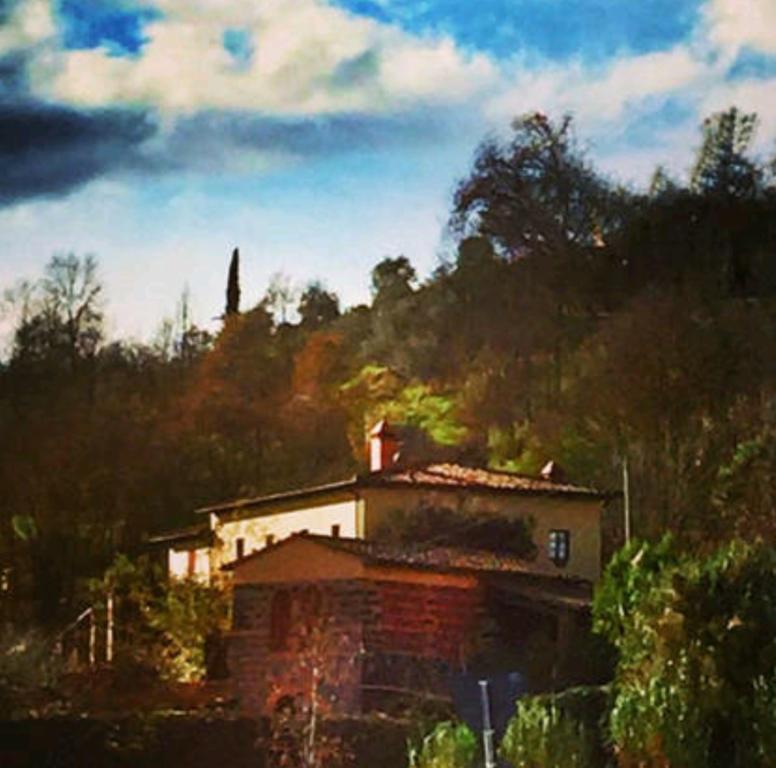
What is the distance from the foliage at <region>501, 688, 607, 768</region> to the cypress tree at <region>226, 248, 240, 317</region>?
166 cm

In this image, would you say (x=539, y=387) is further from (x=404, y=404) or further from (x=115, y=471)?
(x=115, y=471)

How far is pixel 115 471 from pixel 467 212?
145 cm

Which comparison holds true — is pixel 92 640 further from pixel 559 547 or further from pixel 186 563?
pixel 559 547

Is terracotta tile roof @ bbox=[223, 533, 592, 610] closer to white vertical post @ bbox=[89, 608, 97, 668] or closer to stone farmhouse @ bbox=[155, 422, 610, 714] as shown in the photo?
stone farmhouse @ bbox=[155, 422, 610, 714]

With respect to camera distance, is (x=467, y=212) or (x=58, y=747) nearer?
(x=58, y=747)

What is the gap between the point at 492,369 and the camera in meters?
6.87

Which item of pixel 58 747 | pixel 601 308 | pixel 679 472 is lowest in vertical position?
pixel 58 747

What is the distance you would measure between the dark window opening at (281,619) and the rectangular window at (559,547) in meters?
0.91

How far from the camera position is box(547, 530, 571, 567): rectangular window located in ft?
23.4

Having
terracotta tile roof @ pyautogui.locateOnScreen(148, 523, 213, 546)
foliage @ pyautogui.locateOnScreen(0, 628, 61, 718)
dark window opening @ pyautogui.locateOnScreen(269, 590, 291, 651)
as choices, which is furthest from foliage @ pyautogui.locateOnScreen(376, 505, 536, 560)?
foliage @ pyautogui.locateOnScreen(0, 628, 61, 718)

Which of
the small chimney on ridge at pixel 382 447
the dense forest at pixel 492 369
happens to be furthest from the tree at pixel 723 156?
the small chimney on ridge at pixel 382 447

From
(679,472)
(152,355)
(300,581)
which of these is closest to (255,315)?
(152,355)

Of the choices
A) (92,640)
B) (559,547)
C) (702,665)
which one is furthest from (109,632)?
(702,665)

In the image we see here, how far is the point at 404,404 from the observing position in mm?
7109
